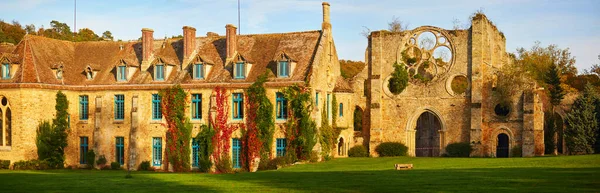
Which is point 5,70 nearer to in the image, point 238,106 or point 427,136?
point 238,106

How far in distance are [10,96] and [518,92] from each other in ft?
97.8

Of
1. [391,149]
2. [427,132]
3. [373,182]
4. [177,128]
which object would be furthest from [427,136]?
[373,182]

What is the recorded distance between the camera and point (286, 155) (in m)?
42.5

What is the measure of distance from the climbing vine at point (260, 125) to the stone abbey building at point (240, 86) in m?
0.62

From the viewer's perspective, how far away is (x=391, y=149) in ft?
165

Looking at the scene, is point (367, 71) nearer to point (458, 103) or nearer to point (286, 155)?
point (458, 103)

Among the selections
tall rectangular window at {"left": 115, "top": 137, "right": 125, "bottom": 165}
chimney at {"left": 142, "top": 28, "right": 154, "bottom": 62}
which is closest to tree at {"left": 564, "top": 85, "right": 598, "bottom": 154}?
chimney at {"left": 142, "top": 28, "right": 154, "bottom": 62}

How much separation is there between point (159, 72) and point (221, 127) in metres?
5.31

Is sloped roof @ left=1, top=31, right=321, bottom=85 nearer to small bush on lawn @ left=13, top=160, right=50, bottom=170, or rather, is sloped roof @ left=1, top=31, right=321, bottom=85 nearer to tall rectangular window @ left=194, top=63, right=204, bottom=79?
tall rectangular window @ left=194, top=63, right=204, bottom=79

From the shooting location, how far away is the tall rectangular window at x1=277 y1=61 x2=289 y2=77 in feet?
144

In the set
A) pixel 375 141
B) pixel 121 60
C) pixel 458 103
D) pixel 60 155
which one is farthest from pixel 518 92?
pixel 60 155

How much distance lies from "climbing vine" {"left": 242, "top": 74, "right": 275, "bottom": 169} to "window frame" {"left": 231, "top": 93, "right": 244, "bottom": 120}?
38.5 inches

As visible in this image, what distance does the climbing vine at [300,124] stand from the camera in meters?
42.9

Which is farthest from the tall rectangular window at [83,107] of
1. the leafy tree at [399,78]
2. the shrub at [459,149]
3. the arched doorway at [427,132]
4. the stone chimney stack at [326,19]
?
the arched doorway at [427,132]
